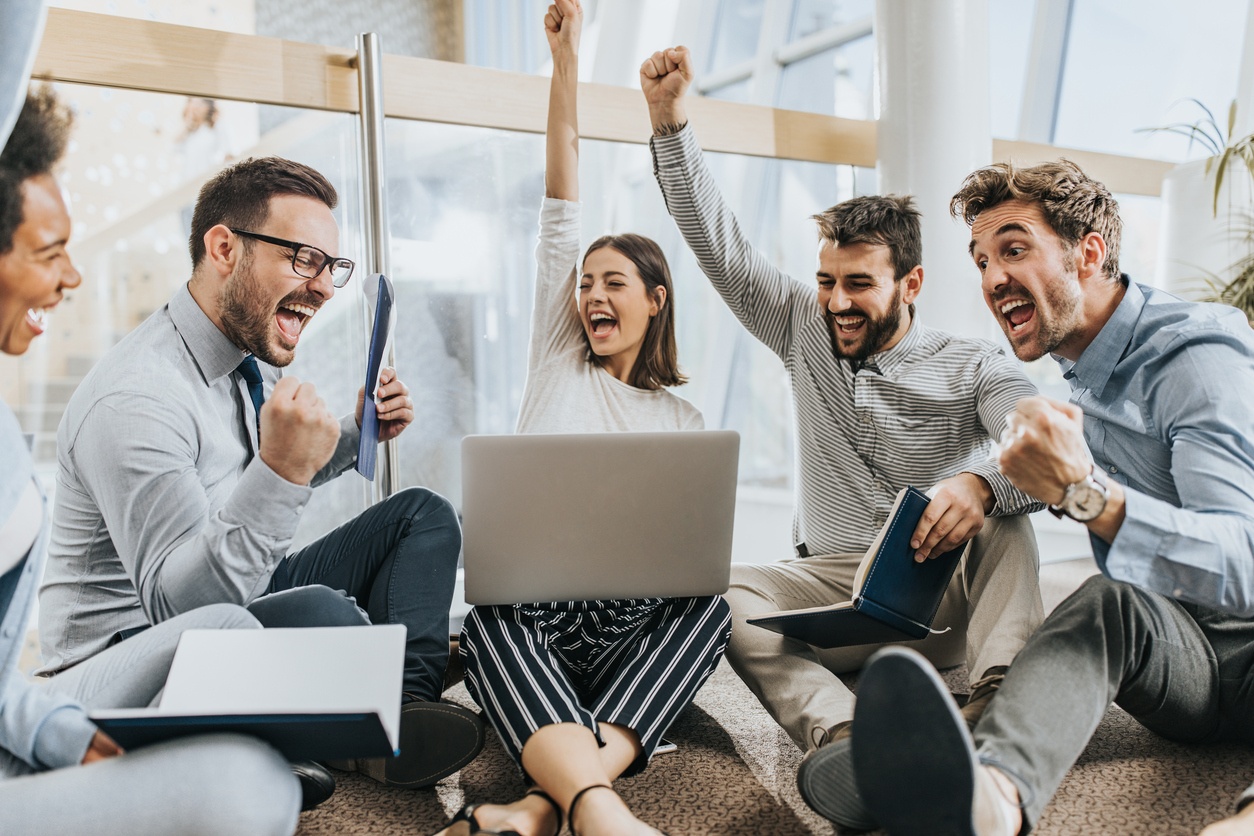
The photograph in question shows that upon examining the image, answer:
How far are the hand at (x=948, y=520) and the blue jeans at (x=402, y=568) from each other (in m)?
0.79

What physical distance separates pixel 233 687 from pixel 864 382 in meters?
1.35

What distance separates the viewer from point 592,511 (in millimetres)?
1515

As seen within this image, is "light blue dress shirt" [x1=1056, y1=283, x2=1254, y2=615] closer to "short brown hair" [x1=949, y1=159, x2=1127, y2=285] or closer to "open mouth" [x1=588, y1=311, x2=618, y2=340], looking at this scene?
"short brown hair" [x1=949, y1=159, x2=1127, y2=285]

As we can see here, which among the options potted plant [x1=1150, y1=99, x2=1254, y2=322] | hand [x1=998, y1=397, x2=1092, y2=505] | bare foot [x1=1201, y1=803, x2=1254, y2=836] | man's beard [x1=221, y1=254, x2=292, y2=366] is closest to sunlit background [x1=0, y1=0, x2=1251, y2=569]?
potted plant [x1=1150, y1=99, x2=1254, y2=322]

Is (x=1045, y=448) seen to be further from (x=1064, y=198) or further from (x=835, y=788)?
(x=1064, y=198)

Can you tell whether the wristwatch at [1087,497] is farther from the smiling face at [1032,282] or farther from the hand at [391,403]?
the hand at [391,403]

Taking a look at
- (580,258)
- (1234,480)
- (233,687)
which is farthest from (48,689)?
(1234,480)

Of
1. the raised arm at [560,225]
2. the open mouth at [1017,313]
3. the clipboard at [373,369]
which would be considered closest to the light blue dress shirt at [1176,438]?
the open mouth at [1017,313]

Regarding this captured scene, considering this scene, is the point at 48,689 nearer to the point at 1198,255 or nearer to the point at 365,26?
the point at 1198,255

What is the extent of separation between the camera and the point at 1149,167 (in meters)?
3.59

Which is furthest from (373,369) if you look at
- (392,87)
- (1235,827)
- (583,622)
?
(1235,827)

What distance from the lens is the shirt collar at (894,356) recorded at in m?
2.01

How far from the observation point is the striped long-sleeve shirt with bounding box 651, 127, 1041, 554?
77.5 inches

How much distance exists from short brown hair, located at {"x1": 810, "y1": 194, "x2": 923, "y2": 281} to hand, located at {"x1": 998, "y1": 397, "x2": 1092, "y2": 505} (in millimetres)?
883
